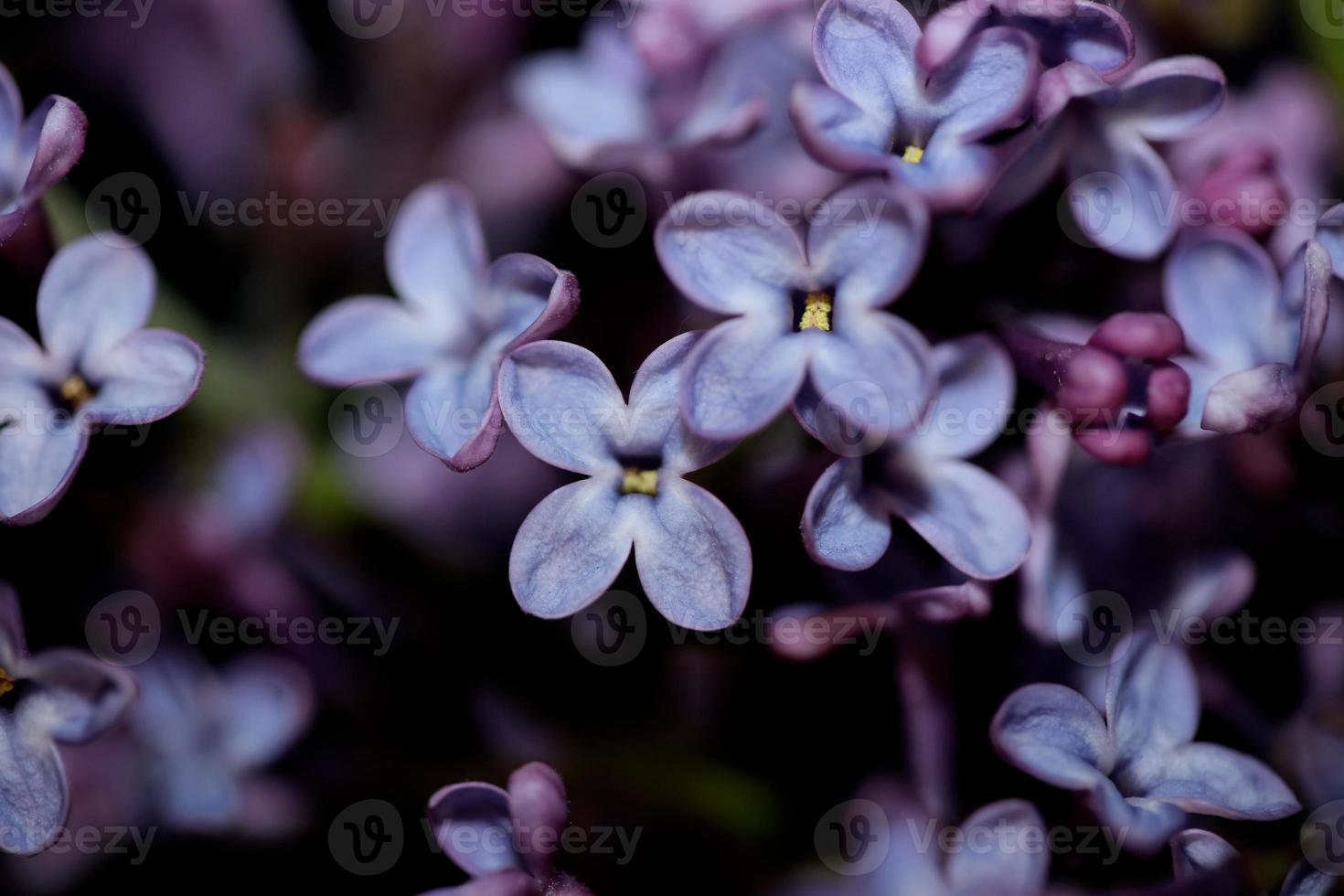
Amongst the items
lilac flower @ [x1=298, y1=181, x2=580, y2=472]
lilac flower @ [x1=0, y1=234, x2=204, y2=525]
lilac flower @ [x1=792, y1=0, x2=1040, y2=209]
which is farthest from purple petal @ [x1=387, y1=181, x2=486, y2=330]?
lilac flower @ [x1=792, y1=0, x2=1040, y2=209]

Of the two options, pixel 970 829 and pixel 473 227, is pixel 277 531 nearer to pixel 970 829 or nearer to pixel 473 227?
pixel 473 227

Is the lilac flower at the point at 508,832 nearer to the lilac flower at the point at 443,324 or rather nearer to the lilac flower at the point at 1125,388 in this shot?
the lilac flower at the point at 443,324

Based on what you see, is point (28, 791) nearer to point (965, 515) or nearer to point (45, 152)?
point (45, 152)

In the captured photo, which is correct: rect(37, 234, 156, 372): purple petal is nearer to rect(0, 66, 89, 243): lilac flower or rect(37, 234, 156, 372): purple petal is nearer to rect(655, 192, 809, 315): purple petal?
rect(0, 66, 89, 243): lilac flower

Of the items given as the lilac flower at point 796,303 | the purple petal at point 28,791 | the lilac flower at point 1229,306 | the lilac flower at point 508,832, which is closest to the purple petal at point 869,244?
the lilac flower at point 796,303

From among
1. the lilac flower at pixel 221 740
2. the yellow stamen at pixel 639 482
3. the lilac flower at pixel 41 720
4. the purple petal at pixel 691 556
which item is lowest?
the lilac flower at pixel 221 740

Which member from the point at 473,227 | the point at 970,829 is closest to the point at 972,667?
the point at 970,829

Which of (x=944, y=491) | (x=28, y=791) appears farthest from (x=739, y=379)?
(x=28, y=791)
